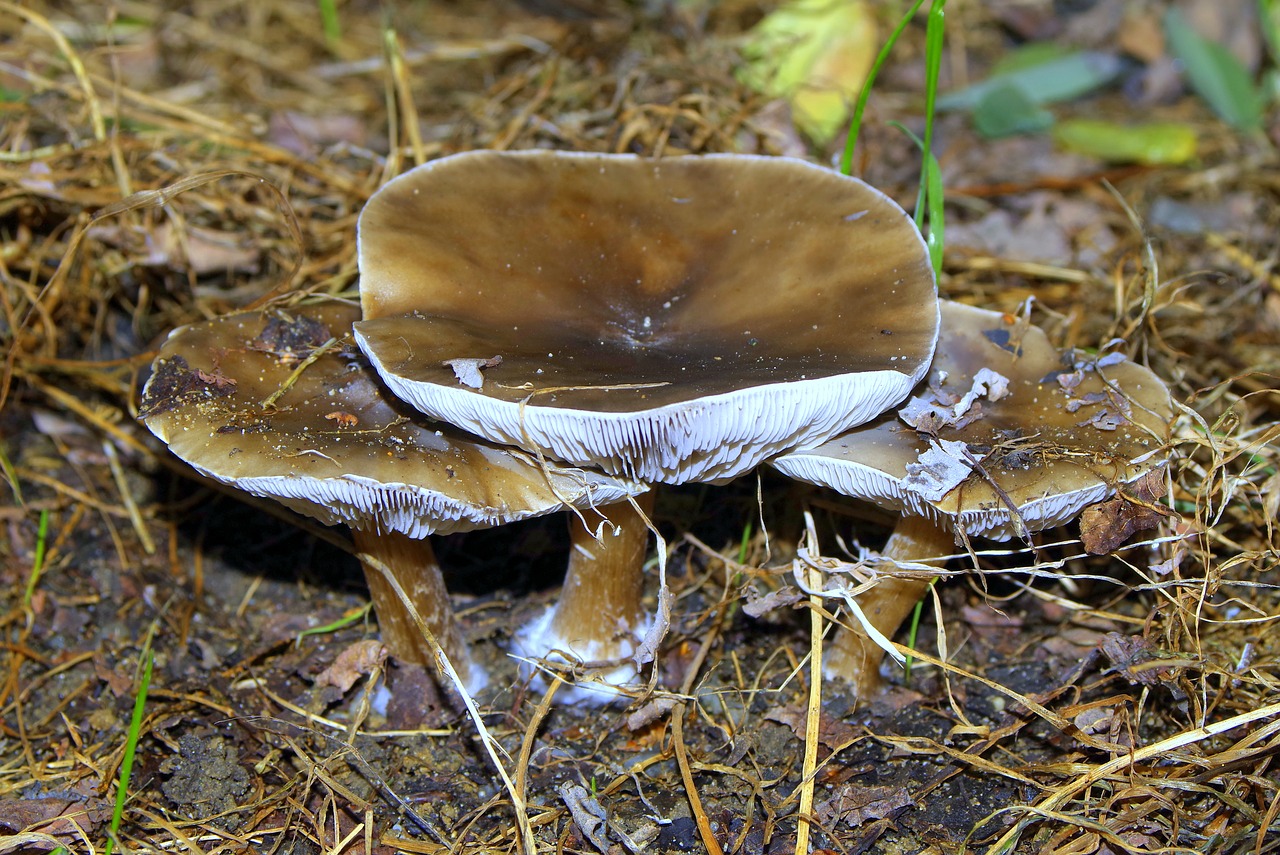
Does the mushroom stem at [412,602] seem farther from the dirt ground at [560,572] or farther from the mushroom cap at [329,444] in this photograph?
the mushroom cap at [329,444]

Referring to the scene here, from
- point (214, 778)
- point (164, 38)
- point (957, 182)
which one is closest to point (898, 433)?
point (214, 778)

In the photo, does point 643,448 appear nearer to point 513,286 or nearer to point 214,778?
point 513,286

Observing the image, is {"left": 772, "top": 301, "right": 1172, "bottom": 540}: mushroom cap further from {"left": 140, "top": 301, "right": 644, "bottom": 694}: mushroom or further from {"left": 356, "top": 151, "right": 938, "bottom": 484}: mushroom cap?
{"left": 140, "top": 301, "right": 644, "bottom": 694}: mushroom

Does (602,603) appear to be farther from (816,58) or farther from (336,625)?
(816,58)

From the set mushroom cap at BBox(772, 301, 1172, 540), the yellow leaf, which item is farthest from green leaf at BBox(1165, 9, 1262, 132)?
mushroom cap at BBox(772, 301, 1172, 540)

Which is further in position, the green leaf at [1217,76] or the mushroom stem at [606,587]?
the green leaf at [1217,76]

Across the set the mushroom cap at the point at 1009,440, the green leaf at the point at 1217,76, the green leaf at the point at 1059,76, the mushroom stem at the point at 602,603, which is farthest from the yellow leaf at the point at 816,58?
the mushroom stem at the point at 602,603

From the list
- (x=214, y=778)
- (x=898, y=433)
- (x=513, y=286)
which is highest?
(x=513, y=286)
